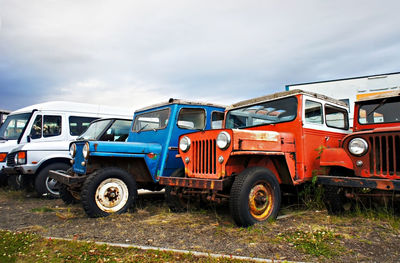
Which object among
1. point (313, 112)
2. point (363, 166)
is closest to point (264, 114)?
point (313, 112)

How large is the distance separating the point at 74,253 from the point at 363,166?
13.0ft

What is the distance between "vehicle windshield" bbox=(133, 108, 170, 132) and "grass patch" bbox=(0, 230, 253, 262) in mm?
2951

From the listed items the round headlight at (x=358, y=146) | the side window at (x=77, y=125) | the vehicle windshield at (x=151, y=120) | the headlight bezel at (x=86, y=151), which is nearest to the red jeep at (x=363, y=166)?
the round headlight at (x=358, y=146)

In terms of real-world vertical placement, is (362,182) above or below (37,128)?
below

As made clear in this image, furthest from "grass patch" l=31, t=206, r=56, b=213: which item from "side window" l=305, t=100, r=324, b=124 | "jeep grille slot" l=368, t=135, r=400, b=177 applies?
"jeep grille slot" l=368, t=135, r=400, b=177

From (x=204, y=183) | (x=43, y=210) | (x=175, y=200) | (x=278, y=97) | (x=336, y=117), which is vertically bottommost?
(x=43, y=210)

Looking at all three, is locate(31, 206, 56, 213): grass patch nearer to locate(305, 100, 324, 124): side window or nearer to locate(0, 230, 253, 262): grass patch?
locate(0, 230, 253, 262): grass patch

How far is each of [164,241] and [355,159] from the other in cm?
300

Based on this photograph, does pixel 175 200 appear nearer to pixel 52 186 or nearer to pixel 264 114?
pixel 264 114

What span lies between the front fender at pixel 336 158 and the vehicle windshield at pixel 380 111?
4.23 feet

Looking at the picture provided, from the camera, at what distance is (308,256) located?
119 inches

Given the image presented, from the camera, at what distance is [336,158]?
15.2ft

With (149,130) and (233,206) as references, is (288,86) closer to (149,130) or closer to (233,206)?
(149,130)

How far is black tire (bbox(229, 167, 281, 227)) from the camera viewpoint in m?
3.93
